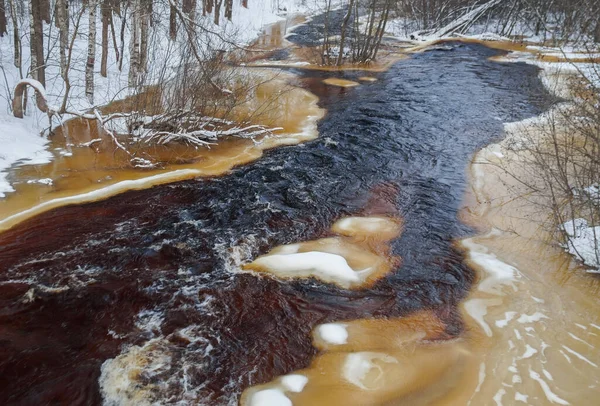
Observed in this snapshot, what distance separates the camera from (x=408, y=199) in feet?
25.8

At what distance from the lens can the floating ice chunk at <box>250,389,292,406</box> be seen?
390 centimetres

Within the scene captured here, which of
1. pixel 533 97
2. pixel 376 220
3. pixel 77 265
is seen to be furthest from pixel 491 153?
pixel 77 265

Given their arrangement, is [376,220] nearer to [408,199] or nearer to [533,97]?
[408,199]

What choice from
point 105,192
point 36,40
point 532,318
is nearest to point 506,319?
point 532,318

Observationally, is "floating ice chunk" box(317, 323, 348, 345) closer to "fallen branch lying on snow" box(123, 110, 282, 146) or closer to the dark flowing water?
the dark flowing water

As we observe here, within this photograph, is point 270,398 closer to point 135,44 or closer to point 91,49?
point 135,44

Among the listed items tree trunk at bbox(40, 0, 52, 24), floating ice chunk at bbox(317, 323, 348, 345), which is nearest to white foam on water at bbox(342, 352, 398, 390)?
floating ice chunk at bbox(317, 323, 348, 345)

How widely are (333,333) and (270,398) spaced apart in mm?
1083

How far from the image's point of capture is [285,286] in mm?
5469

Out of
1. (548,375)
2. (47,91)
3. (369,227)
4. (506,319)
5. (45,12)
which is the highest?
(45,12)

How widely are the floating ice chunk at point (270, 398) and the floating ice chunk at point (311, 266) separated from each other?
1819 millimetres

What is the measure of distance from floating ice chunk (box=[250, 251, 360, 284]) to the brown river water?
0.09 ft

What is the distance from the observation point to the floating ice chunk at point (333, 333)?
4.68 meters

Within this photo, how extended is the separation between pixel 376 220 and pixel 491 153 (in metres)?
4.29
